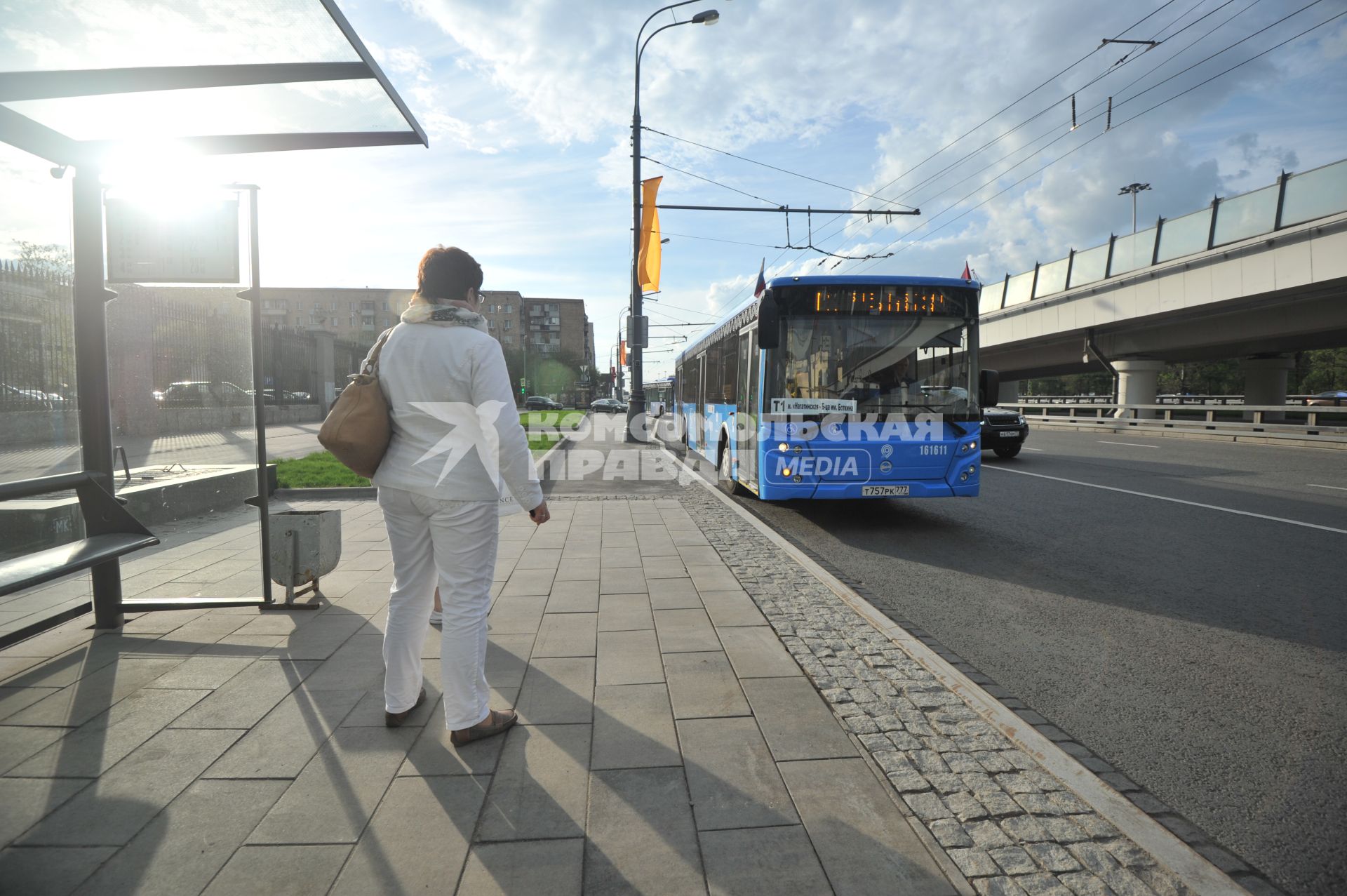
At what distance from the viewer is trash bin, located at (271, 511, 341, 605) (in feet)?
16.9

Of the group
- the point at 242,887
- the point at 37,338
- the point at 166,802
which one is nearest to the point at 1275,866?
the point at 242,887

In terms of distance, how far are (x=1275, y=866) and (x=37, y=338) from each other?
20.3 ft

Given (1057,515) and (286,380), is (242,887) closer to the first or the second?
(1057,515)

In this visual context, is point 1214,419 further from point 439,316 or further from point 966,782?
point 439,316

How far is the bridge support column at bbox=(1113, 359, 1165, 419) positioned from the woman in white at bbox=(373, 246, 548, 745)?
35.7m

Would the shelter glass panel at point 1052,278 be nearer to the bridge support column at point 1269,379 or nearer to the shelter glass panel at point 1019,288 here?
the shelter glass panel at point 1019,288

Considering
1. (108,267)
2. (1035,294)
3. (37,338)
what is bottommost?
(37,338)

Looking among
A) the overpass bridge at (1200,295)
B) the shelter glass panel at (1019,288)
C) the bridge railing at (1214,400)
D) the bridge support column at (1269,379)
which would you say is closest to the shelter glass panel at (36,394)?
the overpass bridge at (1200,295)

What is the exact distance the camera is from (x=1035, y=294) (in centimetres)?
3203

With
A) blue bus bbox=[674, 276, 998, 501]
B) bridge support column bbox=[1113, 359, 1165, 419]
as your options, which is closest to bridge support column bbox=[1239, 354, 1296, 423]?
bridge support column bbox=[1113, 359, 1165, 419]

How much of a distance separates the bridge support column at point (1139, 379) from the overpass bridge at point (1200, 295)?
45 millimetres

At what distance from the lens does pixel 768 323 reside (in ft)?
27.3

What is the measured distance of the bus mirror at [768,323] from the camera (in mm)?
8289

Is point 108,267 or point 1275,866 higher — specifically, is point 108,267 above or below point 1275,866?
above
